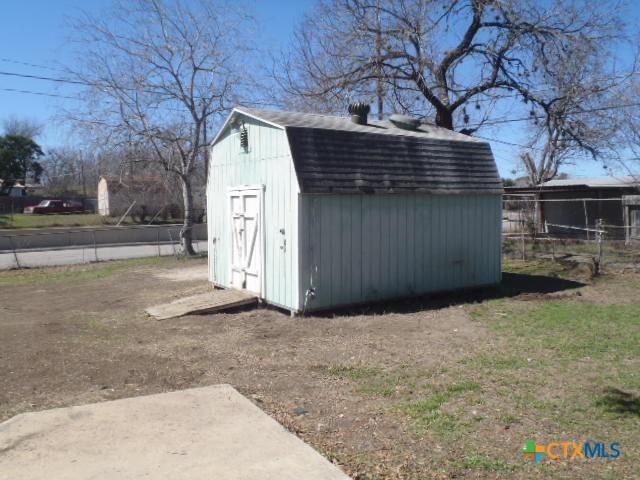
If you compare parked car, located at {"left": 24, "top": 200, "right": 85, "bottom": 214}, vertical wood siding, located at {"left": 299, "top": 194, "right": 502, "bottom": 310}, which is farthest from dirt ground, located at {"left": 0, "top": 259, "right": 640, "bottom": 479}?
parked car, located at {"left": 24, "top": 200, "right": 85, "bottom": 214}

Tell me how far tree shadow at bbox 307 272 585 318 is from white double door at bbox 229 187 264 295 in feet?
5.65

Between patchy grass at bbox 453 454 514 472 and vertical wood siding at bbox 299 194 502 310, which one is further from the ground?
vertical wood siding at bbox 299 194 502 310

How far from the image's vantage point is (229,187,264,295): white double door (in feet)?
34.6

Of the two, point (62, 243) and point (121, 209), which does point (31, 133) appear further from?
point (62, 243)

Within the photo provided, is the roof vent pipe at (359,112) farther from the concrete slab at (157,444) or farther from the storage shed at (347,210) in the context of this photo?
the concrete slab at (157,444)

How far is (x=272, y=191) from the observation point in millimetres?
10062

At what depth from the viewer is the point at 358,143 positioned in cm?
1021

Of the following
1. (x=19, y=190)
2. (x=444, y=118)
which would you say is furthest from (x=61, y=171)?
(x=444, y=118)

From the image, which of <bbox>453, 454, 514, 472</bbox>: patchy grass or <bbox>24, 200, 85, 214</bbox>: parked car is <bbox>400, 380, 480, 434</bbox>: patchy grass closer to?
<bbox>453, 454, 514, 472</bbox>: patchy grass

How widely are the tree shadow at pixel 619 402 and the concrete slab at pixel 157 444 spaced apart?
2.68 meters

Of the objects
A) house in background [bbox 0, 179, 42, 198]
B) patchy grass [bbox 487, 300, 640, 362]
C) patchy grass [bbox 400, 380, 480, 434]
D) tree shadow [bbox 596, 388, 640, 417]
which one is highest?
house in background [bbox 0, 179, 42, 198]

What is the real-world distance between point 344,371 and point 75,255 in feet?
64.7

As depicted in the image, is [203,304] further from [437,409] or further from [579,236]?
[579,236]

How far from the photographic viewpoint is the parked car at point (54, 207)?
50188 millimetres
